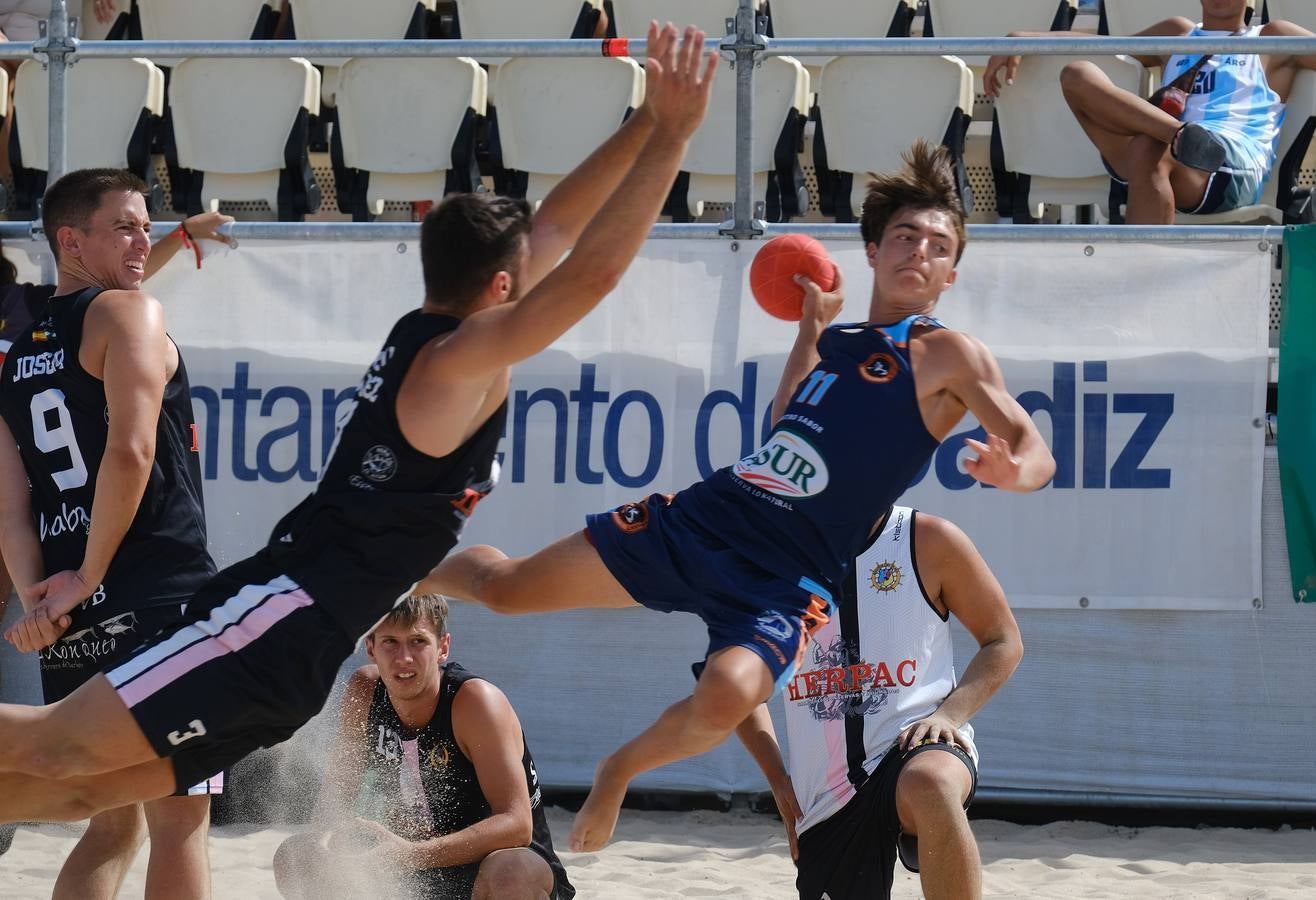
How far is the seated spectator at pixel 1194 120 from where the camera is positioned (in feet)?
20.4

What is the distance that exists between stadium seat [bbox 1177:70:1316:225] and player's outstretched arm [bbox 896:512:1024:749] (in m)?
3.06

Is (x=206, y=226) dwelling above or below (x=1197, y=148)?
below

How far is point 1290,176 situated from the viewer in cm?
659

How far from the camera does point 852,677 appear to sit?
4156 millimetres

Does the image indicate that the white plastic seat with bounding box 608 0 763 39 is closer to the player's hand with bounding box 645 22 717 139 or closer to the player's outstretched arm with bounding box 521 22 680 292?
the player's outstretched arm with bounding box 521 22 680 292

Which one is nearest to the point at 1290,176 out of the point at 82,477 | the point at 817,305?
the point at 817,305

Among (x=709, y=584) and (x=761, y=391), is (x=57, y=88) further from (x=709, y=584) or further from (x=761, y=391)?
(x=709, y=584)

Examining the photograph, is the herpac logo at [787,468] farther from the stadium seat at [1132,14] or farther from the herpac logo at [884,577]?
the stadium seat at [1132,14]

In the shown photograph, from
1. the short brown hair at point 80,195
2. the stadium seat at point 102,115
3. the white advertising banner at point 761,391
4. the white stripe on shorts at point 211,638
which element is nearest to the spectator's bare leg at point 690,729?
the white stripe on shorts at point 211,638

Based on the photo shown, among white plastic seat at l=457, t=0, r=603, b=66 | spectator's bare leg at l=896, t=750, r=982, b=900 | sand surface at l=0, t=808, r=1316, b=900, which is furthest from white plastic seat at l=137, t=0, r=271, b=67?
spectator's bare leg at l=896, t=750, r=982, b=900

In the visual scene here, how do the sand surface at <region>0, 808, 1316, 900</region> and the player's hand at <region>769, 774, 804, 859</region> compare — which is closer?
the player's hand at <region>769, 774, 804, 859</region>

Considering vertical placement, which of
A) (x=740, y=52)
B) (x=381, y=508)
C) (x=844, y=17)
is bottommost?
(x=381, y=508)

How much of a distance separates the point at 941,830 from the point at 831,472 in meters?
0.90

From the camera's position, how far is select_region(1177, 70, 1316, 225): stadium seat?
6.46 metres
